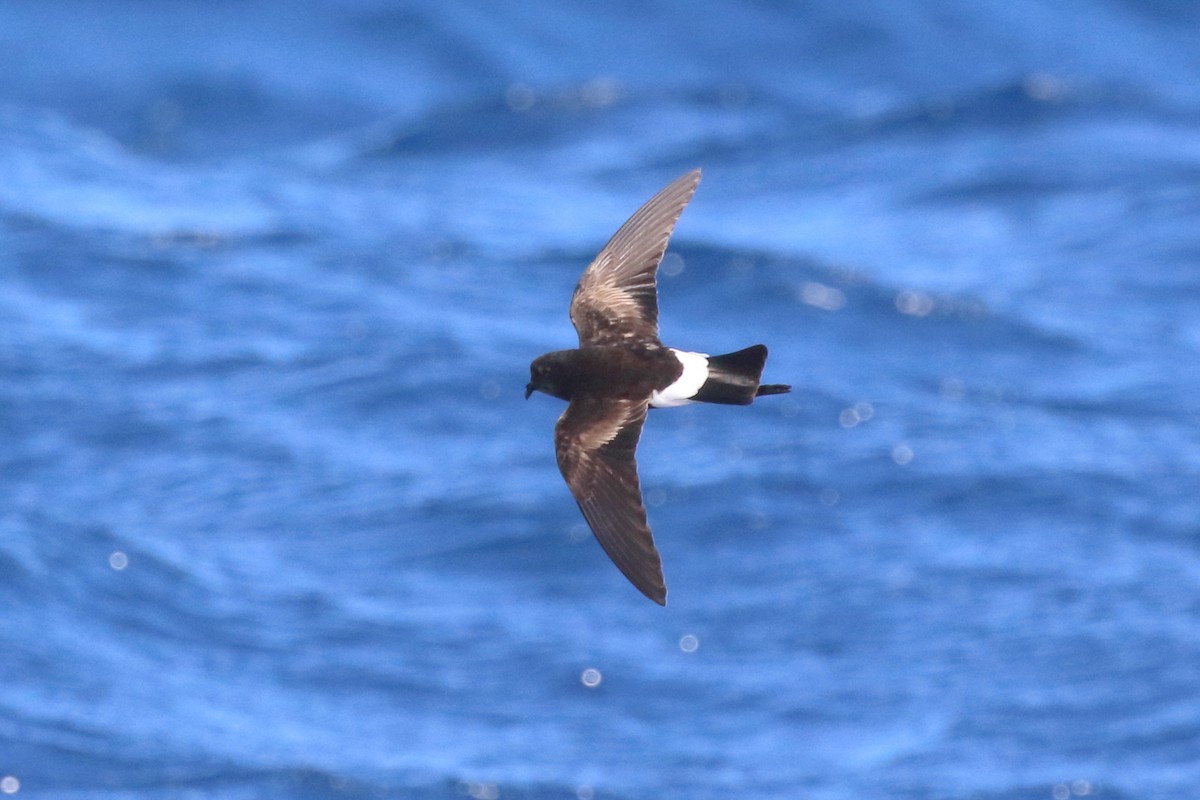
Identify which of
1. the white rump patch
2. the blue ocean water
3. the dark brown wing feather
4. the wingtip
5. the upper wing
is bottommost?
the wingtip

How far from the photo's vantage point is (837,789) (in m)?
A: 15.6

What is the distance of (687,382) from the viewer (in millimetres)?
6262

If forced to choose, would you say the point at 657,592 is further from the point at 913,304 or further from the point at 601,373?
the point at 913,304

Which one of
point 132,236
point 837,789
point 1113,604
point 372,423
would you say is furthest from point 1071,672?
point 132,236

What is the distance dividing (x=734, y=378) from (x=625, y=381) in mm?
410

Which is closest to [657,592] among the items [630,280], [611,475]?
[611,475]

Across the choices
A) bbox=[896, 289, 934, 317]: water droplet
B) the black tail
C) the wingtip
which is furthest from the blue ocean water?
the wingtip

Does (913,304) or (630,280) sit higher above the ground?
(913,304)

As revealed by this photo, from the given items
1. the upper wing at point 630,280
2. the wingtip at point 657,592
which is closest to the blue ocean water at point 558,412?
the upper wing at point 630,280

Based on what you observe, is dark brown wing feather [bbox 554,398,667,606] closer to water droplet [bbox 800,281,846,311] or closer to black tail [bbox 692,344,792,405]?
black tail [bbox 692,344,792,405]

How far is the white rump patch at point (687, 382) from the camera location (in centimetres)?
624

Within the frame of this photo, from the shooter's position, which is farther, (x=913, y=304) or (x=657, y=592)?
(x=913, y=304)

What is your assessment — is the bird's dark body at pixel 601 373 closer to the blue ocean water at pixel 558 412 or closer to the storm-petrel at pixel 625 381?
the storm-petrel at pixel 625 381

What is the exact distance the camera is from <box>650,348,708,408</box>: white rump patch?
6242mm
